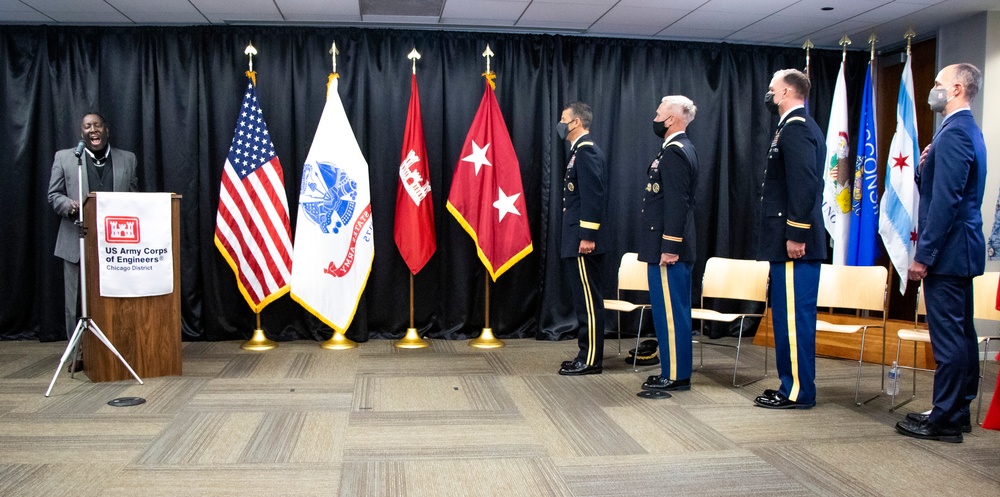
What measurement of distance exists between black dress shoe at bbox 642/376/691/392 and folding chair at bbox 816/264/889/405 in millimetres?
790

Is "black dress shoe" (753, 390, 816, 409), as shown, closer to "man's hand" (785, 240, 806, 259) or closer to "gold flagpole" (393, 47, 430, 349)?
"man's hand" (785, 240, 806, 259)

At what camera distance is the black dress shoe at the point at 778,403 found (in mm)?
3945

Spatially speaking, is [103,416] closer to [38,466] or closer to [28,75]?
[38,466]

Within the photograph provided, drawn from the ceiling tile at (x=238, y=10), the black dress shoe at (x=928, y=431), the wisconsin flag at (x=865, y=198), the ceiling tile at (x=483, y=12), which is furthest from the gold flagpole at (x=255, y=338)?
the wisconsin flag at (x=865, y=198)

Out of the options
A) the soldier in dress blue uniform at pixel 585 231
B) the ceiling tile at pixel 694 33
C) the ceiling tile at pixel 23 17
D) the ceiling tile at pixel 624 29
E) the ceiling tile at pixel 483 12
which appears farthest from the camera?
the ceiling tile at pixel 694 33

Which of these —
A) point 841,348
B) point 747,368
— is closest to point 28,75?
point 747,368

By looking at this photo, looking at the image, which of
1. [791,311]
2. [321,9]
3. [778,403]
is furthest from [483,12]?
[778,403]

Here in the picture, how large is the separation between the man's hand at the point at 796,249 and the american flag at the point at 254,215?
3629 mm

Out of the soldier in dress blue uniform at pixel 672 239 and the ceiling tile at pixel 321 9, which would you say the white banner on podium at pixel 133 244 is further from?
the soldier in dress blue uniform at pixel 672 239

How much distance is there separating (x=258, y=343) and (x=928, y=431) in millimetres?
4444

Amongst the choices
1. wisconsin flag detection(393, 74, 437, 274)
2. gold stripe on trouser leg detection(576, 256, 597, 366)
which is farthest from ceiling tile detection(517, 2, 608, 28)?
gold stripe on trouser leg detection(576, 256, 597, 366)

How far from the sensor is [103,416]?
370 centimetres

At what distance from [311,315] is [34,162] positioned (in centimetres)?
246

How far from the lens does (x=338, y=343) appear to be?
585cm
